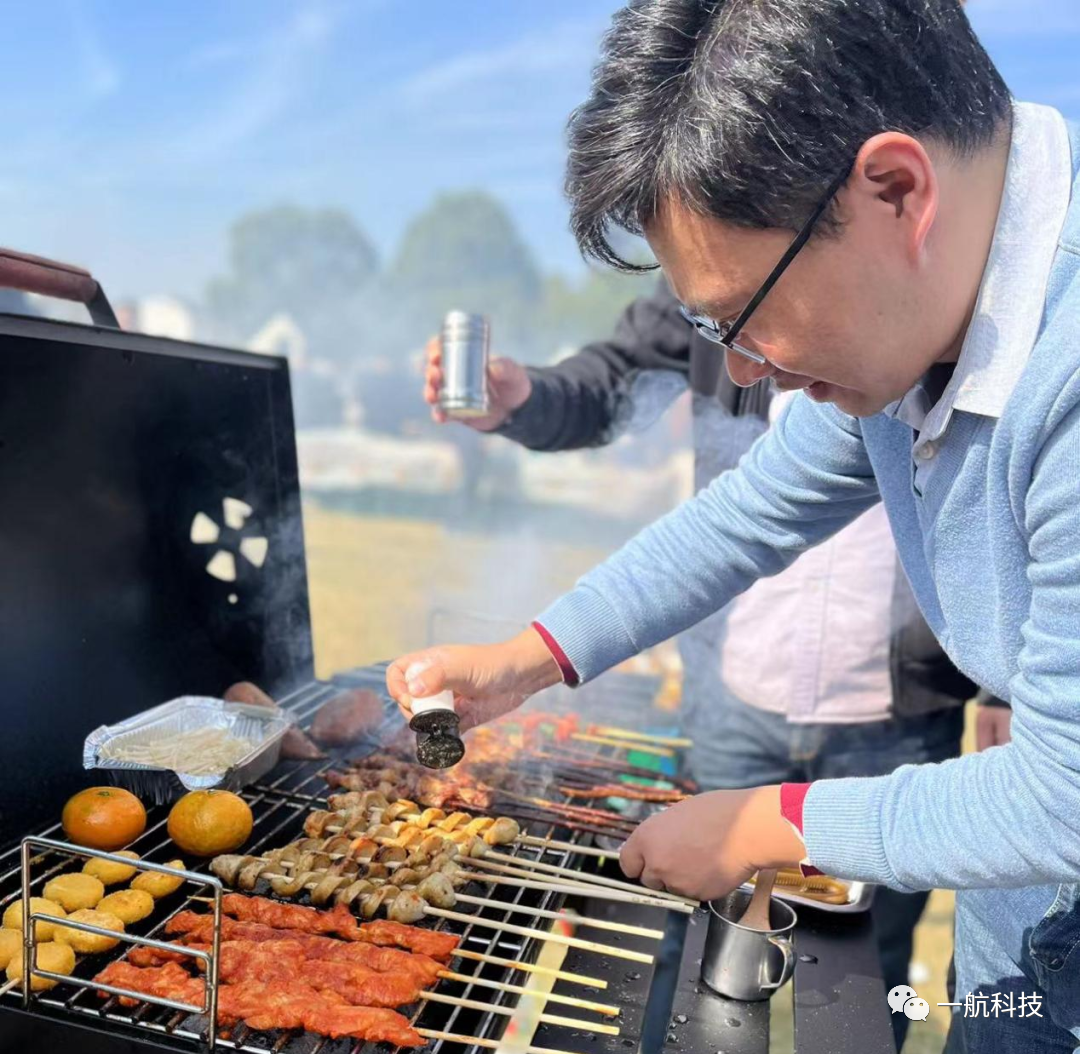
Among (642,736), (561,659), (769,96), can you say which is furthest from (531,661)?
(769,96)

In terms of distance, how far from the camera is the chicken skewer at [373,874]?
7.09ft

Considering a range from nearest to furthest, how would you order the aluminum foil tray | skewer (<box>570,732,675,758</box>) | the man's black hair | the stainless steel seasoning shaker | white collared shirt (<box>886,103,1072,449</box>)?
the man's black hair, white collared shirt (<box>886,103,1072,449</box>), the aluminum foil tray, the stainless steel seasoning shaker, skewer (<box>570,732,675,758</box>)

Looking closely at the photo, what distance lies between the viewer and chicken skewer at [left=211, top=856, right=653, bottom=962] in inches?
83.8

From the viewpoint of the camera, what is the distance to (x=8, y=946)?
1799 millimetres

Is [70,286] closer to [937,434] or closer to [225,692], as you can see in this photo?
[225,692]

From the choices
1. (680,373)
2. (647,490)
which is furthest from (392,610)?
(680,373)

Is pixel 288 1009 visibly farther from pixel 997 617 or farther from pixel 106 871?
pixel 997 617

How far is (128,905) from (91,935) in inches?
6.0

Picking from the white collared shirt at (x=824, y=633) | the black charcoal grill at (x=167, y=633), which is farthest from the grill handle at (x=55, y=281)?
the white collared shirt at (x=824, y=633)

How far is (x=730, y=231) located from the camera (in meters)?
1.41

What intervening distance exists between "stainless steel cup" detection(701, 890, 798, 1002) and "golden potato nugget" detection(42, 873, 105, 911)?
1.29 metres

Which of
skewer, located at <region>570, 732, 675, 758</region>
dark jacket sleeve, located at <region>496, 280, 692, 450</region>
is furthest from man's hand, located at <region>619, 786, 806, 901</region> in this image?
dark jacket sleeve, located at <region>496, 280, 692, 450</region>

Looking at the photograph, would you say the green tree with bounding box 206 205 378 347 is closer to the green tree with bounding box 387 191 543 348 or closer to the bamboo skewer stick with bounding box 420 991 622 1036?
the green tree with bounding box 387 191 543 348

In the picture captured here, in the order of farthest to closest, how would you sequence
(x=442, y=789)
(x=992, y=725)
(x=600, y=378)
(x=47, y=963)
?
(x=600, y=378)
(x=992, y=725)
(x=442, y=789)
(x=47, y=963)
